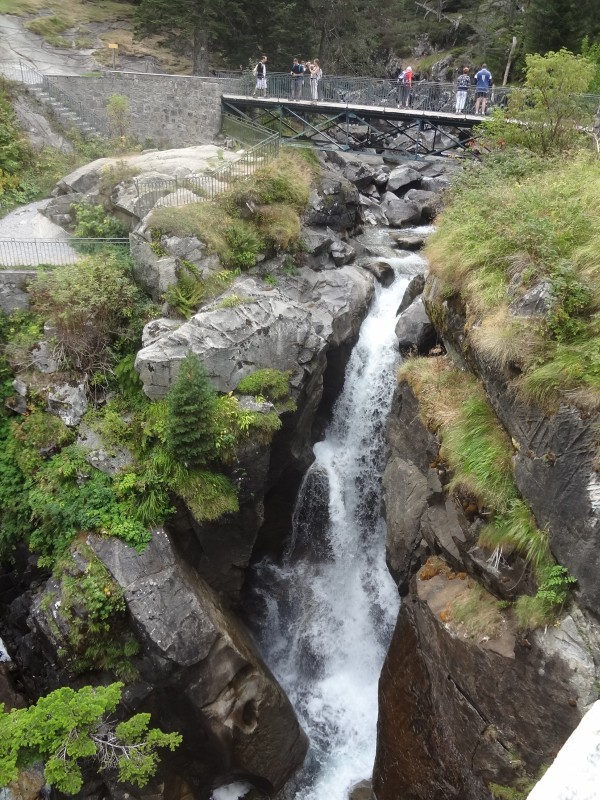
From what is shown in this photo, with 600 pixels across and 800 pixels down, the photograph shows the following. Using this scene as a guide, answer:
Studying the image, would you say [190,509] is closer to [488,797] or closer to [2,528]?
[2,528]

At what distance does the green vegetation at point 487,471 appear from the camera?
301 inches

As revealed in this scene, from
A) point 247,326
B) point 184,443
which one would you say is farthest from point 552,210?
point 184,443

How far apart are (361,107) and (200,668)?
18.5 metres

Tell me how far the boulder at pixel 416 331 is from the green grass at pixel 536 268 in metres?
1.79

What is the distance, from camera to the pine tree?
1095 centimetres

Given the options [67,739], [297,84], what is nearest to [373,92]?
[297,84]

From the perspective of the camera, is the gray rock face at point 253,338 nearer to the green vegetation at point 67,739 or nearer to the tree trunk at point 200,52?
the green vegetation at point 67,739

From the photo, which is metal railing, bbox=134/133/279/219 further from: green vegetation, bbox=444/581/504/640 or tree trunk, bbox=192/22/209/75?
tree trunk, bbox=192/22/209/75

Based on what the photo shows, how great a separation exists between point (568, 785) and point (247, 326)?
34.5 ft

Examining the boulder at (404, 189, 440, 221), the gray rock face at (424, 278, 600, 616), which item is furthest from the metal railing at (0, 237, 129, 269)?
the boulder at (404, 189, 440, 221)

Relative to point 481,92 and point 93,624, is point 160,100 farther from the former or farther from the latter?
point 93,624

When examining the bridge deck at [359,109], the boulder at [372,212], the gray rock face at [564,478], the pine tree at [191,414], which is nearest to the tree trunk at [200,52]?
the bridge deck at [359,109]

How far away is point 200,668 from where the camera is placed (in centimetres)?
1078

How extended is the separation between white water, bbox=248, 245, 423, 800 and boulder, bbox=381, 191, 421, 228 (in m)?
7.81
